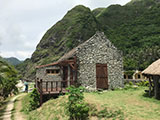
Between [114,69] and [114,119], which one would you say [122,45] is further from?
[114,119]

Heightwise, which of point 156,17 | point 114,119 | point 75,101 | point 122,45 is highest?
point 156,17

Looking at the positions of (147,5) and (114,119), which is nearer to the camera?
(114,119)

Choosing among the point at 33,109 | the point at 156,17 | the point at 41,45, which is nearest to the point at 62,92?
the point at 33,109

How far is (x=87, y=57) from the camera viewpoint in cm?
1276

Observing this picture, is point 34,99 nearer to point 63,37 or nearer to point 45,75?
point 45,75

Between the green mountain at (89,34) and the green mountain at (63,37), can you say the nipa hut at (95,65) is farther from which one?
the green mountain at (63,37)

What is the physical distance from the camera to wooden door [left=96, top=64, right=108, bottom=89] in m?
13.0

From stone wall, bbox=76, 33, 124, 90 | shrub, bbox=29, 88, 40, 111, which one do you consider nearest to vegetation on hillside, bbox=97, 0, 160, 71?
stone wall, bbox=76, 33, 124, 90

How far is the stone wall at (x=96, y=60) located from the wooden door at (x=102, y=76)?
0.34m

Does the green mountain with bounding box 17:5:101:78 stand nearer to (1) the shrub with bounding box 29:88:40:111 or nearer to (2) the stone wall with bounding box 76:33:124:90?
(2) the stone wall with bounding box 76:33:124:90

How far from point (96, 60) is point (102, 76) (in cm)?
168

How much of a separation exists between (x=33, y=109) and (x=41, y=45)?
66503mm

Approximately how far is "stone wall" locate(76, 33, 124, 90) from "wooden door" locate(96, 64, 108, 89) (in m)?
0.34

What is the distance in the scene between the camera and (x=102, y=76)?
518 inches
